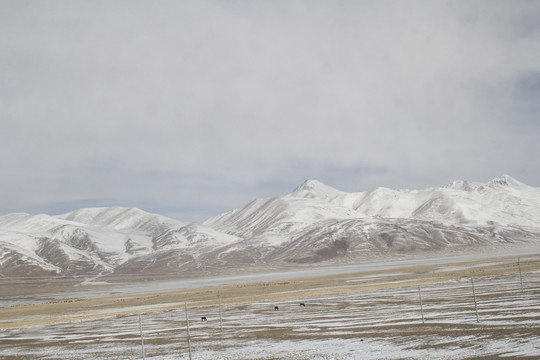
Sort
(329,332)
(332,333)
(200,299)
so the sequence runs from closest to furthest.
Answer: (332,333)
(329,332)
(200,299)

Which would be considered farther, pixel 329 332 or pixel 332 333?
pixel 329 332

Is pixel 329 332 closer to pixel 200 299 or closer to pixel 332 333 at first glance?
pixel 332 333

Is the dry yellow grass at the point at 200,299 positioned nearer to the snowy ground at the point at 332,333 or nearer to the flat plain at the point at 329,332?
the flat plain at the point at 329,332

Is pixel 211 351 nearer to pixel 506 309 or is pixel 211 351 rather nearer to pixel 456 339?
pixel 456 339

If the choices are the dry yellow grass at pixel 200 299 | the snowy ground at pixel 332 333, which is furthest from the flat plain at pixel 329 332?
the dry yellow grass at pixel 200 299

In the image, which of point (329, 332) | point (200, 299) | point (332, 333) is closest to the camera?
point (332, 333)

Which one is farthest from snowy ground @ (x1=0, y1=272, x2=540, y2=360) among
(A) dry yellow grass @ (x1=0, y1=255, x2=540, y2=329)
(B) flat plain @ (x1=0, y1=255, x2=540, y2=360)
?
(A) dry yellow grass @ (x1=0, y1=255, x2=540, y2=329)

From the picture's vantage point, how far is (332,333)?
34.0 metres

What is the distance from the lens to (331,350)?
28.2 meters

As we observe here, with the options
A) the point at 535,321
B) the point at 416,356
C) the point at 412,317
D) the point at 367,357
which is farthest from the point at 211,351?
the point at 535,321

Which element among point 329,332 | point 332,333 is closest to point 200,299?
point 329,332

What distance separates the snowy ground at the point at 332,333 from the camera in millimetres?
26578

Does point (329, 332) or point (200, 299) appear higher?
point (329, 332)

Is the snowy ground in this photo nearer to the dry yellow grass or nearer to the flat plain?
the flat plain
